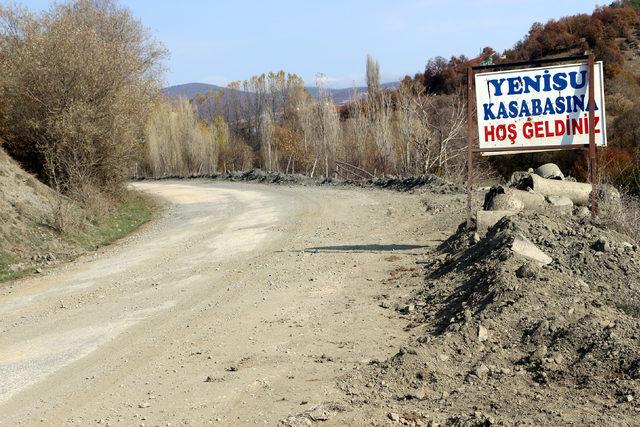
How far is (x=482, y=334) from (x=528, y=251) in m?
2.36

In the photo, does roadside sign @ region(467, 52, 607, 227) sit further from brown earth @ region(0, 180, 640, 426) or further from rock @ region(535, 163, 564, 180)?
rock @ region(535, 163, 564, 180)

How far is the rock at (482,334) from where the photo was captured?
646 cm

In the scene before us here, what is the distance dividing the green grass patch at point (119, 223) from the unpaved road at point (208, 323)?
83cm

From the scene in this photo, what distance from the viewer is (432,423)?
16.0 feet

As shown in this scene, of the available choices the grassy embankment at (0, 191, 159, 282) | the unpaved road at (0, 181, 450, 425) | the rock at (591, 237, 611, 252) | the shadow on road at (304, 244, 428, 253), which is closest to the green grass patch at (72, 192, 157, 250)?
the grassy embankment at (0, 191, 159, 282)

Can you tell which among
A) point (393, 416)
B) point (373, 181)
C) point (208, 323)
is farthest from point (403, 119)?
point (393, 416)

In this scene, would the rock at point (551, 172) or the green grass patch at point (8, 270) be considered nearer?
the green grass patch at point (8, 270)

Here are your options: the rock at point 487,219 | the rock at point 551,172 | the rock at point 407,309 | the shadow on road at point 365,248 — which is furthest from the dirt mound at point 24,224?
the rock at point 551,172

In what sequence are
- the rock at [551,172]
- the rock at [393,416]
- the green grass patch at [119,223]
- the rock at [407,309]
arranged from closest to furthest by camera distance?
the rock at [393,416], the rock at [407,309], the rock at [551,172], the green grass patch at [119,223]

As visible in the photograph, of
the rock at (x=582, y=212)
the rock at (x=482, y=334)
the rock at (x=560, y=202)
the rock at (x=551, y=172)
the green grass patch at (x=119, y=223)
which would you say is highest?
the rock at (x=551, y=172)

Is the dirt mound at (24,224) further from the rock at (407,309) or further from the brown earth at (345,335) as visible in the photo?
the rock at (407,309)

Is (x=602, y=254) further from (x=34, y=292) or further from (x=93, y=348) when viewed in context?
(x=34, y=292)

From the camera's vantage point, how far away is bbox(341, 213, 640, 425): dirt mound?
201 inches

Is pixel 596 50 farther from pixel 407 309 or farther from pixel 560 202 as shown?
pixel 407 309
